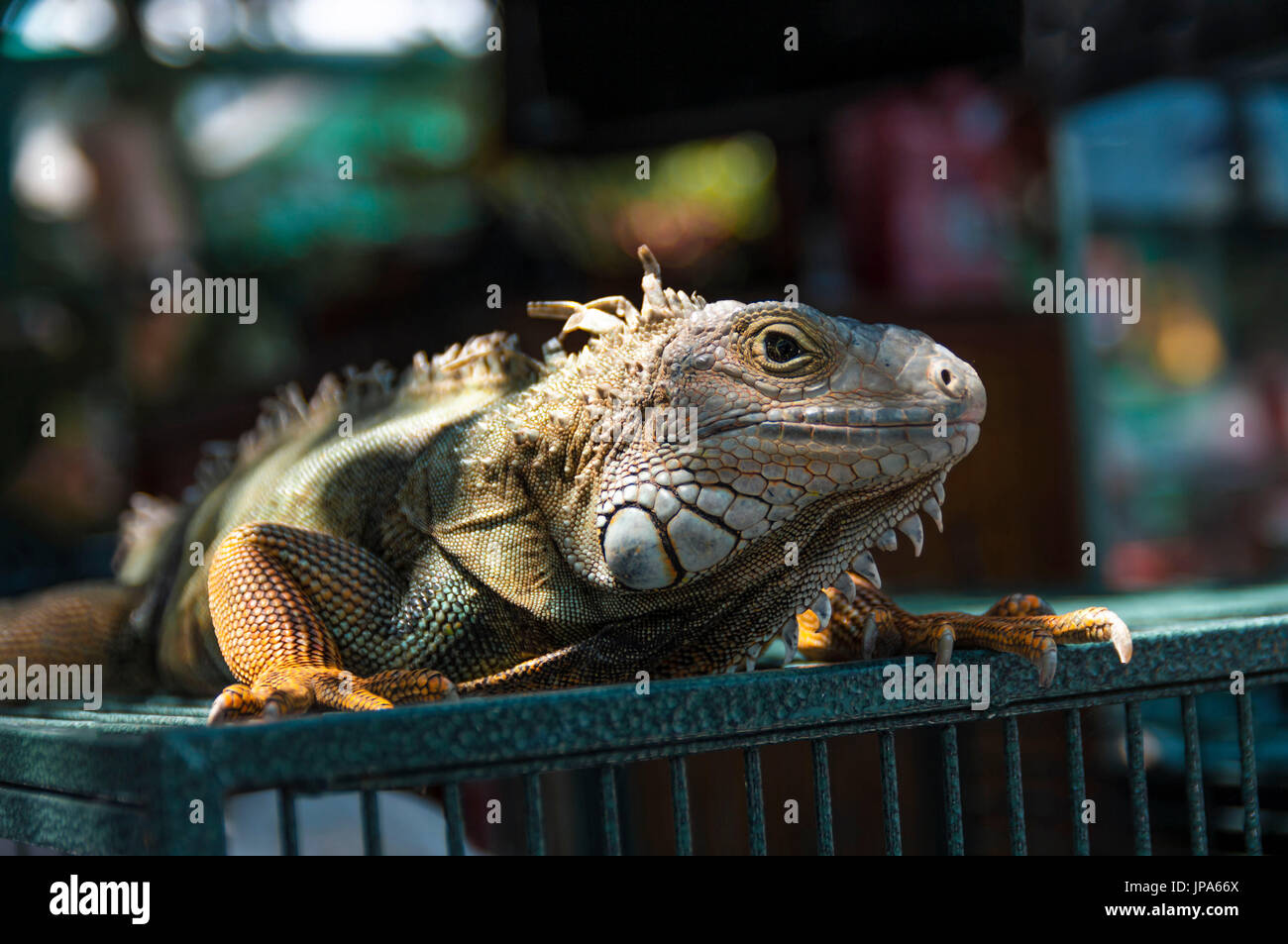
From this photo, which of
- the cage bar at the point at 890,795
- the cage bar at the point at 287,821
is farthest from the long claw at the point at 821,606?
the cage bar at the point at 287,821

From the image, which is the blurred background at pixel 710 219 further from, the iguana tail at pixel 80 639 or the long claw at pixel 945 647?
the long claw at pixel 945 647

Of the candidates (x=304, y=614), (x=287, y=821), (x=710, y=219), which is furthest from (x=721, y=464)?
(x=710, y=219)

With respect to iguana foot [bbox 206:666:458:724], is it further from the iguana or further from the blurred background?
the blurred background

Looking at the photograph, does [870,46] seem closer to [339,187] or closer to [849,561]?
[849,561]
